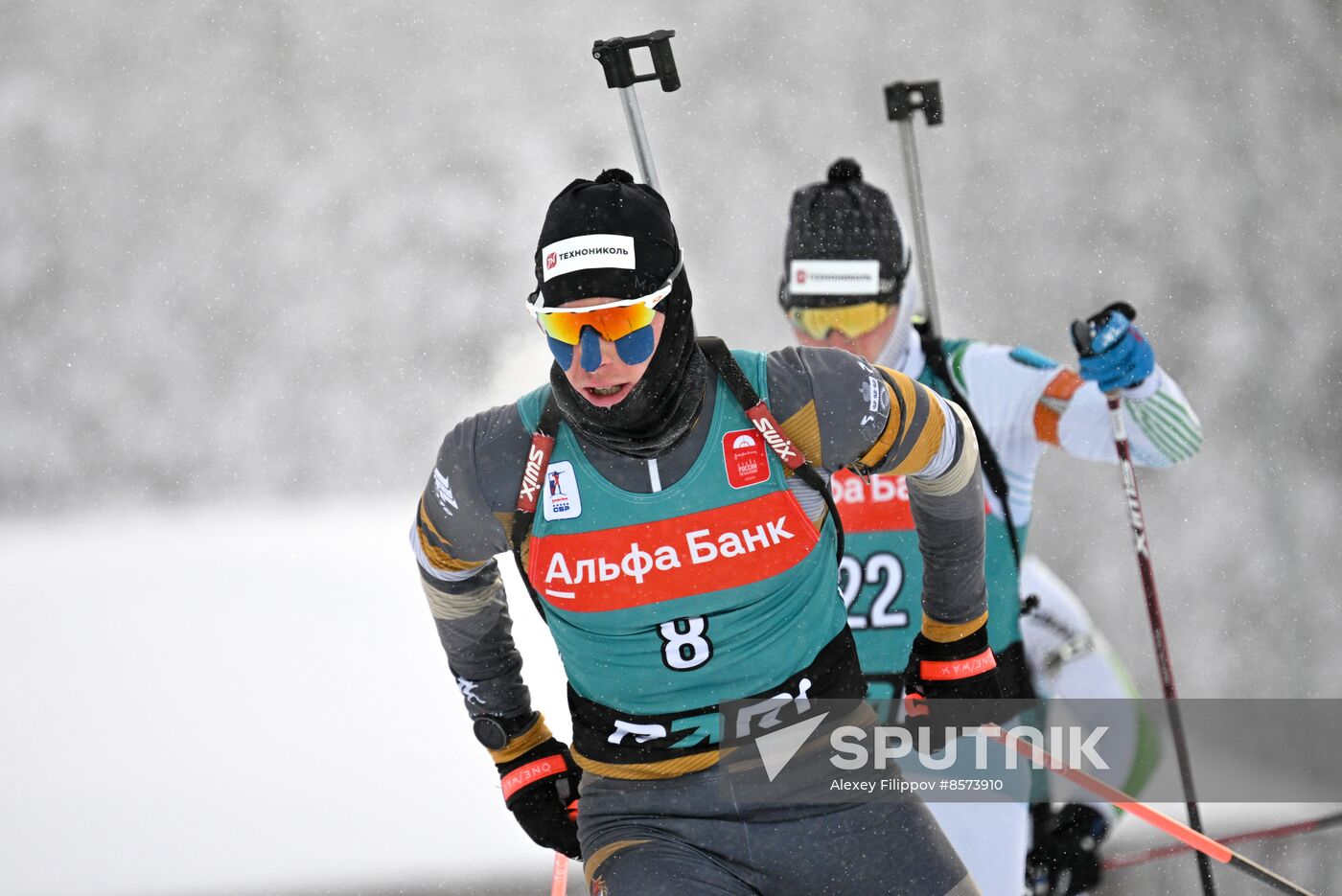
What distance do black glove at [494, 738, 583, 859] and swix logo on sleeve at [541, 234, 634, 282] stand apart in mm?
1086

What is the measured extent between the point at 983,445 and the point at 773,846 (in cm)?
178

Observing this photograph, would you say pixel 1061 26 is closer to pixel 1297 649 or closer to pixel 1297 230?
pixel 1297 230

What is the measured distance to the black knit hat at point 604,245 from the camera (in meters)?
2.53

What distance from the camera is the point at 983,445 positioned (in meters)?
4.06

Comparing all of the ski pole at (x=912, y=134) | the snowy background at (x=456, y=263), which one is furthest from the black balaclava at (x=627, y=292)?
the snowy background at (x=456, y=263)

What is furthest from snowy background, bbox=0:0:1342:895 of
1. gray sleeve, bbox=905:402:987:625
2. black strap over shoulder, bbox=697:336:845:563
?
black strap over shoulder, bbox=697:336:845:563

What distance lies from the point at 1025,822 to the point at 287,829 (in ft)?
12.1

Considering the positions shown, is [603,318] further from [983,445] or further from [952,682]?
[983,445]

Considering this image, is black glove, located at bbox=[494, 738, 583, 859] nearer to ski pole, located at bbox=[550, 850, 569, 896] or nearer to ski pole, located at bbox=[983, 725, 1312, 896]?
ski pole, located at bbox=[550, 850, 569, 896]

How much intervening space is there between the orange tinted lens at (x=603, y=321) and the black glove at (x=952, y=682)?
1072mm

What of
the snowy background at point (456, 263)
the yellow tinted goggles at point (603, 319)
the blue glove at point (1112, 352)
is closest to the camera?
the yellow tinted goggles at point (603, 319)

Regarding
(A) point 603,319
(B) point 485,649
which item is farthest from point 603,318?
(B) point 485,649

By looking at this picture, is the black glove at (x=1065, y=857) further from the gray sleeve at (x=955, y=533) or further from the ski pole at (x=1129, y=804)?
the gray sleeve at (x=955, y=533)

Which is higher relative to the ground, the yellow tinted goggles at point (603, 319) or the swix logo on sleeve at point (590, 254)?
the swix logo on sleeve at point (590, 254)
